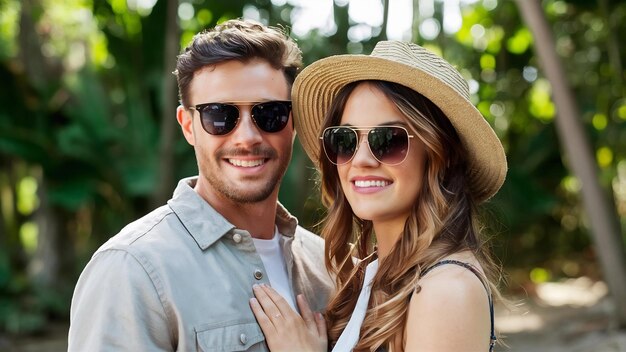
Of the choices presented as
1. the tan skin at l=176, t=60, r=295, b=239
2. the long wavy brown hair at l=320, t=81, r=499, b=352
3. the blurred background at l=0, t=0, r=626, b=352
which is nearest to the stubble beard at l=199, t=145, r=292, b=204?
the tan skin at l=176, t=60, r=295, b=239

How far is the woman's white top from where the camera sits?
2.54 metres

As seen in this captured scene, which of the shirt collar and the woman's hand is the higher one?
the shirt collar

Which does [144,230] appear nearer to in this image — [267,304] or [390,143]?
[267,304]

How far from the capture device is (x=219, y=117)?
284 cm

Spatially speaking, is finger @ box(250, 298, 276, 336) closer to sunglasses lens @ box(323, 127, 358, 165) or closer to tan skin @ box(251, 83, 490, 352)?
tan skin @ box(251, 83, 490, 352)

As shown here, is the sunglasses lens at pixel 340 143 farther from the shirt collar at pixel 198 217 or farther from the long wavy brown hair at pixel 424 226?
the shirt collar at pixel 198 217

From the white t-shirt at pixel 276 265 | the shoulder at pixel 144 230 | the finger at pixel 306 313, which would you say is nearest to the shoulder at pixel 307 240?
the white t-shirt at pixel 276 265

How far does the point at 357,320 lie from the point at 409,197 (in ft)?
1.43

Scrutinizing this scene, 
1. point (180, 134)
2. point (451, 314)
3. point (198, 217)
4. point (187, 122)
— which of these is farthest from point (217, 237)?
point (180, 134)

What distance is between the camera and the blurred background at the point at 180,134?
26.4 ft

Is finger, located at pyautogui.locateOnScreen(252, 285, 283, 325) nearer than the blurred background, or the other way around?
finger, located at pyautogui.locateOnScreen(252, 285, 283, 325)

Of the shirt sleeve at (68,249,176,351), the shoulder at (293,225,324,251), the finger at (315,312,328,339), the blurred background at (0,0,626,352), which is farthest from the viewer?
the blurred background at (0,0,626,352)

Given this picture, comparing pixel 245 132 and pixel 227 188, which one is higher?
pixel 245 132

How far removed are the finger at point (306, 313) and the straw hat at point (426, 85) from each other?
673 mm
